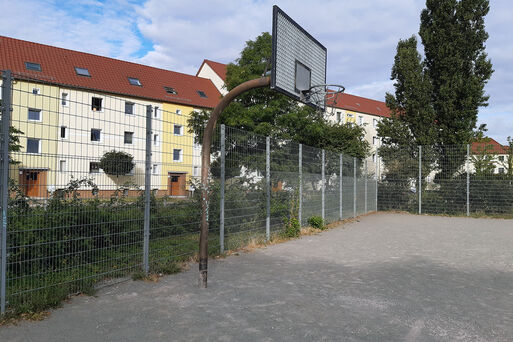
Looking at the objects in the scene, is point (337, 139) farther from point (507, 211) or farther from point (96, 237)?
point (96, 237)

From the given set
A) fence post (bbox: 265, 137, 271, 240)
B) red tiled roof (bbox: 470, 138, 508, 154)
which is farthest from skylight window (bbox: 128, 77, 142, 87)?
fence post (bbox: 265, 137, 271, 240)

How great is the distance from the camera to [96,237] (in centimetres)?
518

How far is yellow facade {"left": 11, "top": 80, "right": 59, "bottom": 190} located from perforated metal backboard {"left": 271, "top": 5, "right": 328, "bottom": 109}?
10.4ft

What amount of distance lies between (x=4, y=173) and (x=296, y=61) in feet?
16.5

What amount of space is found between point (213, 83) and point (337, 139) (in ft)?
72.1

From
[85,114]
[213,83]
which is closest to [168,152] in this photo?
[85,114]

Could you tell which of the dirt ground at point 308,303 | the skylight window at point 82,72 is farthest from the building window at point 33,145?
the skylight window at point 82,72

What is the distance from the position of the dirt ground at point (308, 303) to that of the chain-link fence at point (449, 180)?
32.1 ft

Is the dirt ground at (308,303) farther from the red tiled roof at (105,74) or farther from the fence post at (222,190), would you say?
the red tiled roof at (105,74)

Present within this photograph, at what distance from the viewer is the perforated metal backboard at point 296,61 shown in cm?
676

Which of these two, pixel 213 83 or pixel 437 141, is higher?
pixel 213 83

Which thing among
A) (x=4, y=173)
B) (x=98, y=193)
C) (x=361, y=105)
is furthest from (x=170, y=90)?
(x=4, y=173)

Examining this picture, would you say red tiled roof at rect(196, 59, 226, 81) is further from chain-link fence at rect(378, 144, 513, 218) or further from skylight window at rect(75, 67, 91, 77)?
chain-link fence at rect(378, 144, 513, 218)

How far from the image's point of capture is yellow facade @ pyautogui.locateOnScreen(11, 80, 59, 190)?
426 cm
